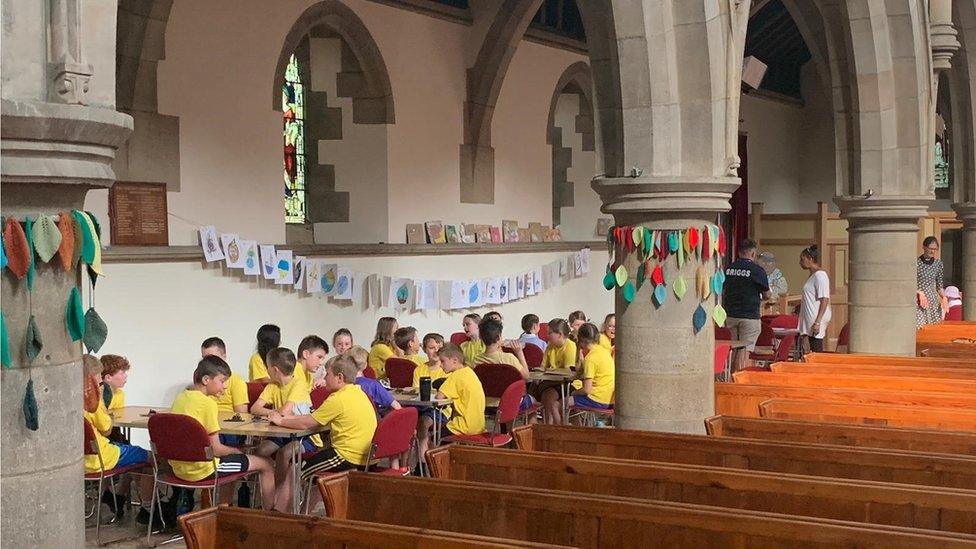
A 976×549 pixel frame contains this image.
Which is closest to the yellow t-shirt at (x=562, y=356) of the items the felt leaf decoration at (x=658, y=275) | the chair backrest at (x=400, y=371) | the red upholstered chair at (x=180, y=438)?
the chair backrest at (x=400, y=371)

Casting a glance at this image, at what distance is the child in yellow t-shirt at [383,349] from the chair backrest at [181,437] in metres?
3.40

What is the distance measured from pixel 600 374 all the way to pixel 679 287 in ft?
8.89

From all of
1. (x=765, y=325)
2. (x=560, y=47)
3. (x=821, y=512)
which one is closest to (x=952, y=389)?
(x=821, y=512)

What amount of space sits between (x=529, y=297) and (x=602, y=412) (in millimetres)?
5730

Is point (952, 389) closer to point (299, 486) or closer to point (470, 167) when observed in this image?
point (299, 486)

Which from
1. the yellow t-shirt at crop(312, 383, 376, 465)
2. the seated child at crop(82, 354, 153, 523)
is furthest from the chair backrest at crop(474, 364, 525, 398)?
the seated child at crop(82, 354, 153, 523)

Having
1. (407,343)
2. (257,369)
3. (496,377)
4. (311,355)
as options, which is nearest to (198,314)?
(257,369)

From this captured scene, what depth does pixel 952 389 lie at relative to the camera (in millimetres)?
7496

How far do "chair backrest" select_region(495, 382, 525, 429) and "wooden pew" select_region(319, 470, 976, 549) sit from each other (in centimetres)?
338

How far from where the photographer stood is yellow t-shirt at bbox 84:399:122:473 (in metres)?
6.88

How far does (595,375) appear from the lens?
9.13m

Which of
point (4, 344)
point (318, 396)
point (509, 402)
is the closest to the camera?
point (4, 344)

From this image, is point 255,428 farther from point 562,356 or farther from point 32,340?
point 562,356

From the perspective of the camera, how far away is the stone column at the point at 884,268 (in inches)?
401
